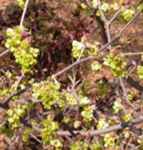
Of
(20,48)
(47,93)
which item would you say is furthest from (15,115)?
(20,48)

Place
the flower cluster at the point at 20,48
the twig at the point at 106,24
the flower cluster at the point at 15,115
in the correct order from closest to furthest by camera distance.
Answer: the flower cluster at the point at 20,48 → the flower cluster at the point at 15,115 → the twig at the point at 106,24

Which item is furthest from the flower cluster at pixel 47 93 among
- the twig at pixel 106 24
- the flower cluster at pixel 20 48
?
the twig at pixel 106 24

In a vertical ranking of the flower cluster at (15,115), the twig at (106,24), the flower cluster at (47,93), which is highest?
the twig at (106,24)

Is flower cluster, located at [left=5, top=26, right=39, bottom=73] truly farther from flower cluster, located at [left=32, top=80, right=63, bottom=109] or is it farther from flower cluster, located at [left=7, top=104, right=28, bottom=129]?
flower cluster, located at [left=7, top=104, right=28, bottom=129]

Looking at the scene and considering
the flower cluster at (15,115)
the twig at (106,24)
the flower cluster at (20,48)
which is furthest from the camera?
the twig at (106,24)

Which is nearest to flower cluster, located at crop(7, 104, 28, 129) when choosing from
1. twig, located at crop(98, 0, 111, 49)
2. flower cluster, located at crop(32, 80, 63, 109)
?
flower cluster, located at crop(32, 80, 63, 109)

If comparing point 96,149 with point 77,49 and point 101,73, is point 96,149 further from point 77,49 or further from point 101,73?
point 101,73

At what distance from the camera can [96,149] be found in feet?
9.46

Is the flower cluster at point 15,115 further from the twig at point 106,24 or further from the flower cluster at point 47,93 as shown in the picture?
the twig at point 106,24

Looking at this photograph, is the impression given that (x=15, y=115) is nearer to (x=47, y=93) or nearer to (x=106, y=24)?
(x=47, y=93)

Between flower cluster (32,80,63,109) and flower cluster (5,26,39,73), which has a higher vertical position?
flower cluster (5,26,39,73)

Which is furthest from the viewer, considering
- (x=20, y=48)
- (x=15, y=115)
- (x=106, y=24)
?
(x=106, y=24)

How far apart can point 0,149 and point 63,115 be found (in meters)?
1.63

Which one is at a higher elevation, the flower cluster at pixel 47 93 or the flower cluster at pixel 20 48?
the flower cluster at pixel 20 48
